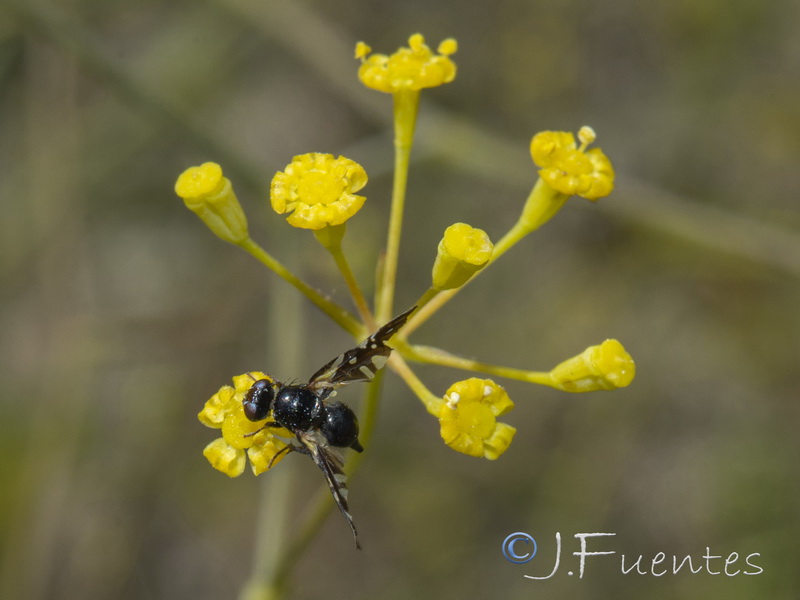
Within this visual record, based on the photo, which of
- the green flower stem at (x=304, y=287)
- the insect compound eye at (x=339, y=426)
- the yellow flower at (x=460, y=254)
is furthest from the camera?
the insect compound eye at (x=339, y=426)

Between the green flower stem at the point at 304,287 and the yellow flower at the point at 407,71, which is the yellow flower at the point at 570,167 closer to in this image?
the yellow flower at the point at 407,71

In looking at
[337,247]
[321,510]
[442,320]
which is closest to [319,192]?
[337,247]

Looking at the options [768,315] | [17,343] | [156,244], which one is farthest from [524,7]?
[17,343]

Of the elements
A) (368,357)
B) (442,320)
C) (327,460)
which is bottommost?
(442,320)

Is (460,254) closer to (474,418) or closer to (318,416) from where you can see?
(474,418)

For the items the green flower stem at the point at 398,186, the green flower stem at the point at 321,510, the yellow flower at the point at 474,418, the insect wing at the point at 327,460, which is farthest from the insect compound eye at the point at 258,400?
the yellow flower at the point at 474,418

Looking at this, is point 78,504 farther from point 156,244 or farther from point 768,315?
point 768,315
